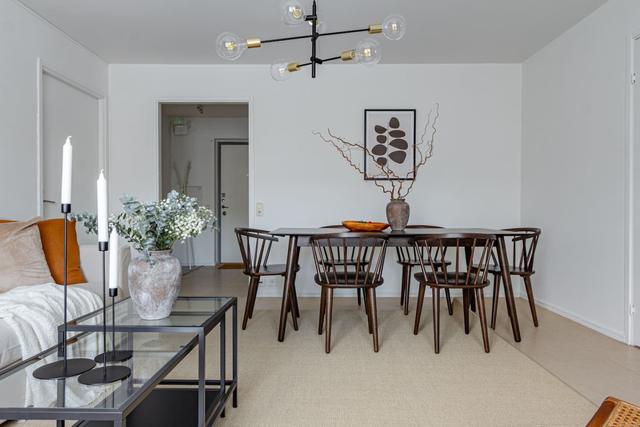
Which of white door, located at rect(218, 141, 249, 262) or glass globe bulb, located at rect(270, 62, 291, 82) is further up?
glass globe bulb, located at rect(270, 62, 291, 82)

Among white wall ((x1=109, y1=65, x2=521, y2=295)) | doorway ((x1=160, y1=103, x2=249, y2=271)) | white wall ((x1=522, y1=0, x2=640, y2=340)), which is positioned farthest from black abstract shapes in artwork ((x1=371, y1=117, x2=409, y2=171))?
doorway ((x1=160, y1=103, x2=249, y2=271))

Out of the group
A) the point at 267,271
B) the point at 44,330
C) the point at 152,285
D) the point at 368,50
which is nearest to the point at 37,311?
the point at 44,330

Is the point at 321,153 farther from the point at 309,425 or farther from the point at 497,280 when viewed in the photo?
the point at 309,425

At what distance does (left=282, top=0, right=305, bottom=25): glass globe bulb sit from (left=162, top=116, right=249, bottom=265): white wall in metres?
4.59

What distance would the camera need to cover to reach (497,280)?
123 inches

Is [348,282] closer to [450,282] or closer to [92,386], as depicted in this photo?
[450,282]

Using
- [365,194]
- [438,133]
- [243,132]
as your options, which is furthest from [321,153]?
[243,132]

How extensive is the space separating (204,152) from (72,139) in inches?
115

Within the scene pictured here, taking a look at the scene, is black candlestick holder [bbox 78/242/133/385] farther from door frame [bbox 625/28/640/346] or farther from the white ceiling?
door frame [bbox 625/28/640/346]

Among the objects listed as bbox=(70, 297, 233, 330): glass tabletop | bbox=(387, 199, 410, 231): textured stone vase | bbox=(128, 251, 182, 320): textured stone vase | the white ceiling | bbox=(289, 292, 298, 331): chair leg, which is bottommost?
bbox=(289, 292, 298, 331): chair leg

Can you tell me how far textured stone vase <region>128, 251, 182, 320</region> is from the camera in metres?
1.49

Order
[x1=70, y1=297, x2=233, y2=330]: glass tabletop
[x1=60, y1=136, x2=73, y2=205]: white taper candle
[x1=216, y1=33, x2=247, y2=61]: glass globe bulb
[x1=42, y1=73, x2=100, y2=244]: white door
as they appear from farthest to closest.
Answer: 1. [x1=42, y1=73, x2=100, y2=244]: white door
2. [x1=216, y1=33, x2=247, y2=61]: glass globe bulb
3. [x1=70, y1=297, x2=233, y2=330]: glass tabletop
4. [x1=60, y1=136, x2=73, y2=205]: white taper candle

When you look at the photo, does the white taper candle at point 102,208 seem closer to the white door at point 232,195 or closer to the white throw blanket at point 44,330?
the white throw blanket at point 44,330

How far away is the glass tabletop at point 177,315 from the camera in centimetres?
144
